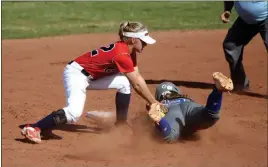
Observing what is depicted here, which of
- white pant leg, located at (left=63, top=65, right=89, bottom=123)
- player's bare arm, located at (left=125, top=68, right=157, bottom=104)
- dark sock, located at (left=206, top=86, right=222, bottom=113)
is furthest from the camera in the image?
white pant leg, located at (left=63, top=65, right=89, bottom=123)

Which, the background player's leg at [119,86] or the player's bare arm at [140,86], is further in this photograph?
the background player's leg at [119,86]

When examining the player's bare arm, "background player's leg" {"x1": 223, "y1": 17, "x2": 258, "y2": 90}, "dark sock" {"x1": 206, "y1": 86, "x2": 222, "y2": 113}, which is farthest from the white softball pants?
"background player's leg" {"x1": 223, "y1": 17, "x2": 258, "y2": 90}

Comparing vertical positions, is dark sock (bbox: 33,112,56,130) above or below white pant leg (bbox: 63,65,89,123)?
below

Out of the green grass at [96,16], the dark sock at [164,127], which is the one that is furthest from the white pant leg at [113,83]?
the green grass at [96,16]

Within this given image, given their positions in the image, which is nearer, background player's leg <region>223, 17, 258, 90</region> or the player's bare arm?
the player's bare arm

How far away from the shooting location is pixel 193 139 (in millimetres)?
7449

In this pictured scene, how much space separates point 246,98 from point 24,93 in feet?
10.6

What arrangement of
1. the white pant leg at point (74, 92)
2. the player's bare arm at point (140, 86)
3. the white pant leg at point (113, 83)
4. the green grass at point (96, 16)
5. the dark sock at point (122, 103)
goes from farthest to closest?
1. the green grass at point (96, 16)
2. the dark sock at point (122, 103)
3. the white pant leg at point (113, 83)
4. the white pant leg at point (74, 92)
5. the player's bare arm at point (140, 86)

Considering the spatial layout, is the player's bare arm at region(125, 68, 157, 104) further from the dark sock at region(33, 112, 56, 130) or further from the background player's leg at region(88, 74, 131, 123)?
the dark sock at region(33, 112, 56, 130)

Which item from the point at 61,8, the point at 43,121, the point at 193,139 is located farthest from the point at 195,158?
the point at 61,8

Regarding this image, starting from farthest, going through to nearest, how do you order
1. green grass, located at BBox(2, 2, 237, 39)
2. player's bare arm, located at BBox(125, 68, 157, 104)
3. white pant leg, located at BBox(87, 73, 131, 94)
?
green grass, located at BBox(2, 2, 237, 39), white pant leg, located at BBox(87, 73, 131, 94), player's bare arm, located at BBox(125, 68, 157, 104)

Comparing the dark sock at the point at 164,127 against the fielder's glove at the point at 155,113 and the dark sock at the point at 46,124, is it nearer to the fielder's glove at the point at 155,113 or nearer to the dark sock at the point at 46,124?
the fielder's glove at the point at 155,113

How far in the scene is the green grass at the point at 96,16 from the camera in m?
15.3

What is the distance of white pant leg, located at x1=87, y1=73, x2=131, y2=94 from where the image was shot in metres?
7.54
